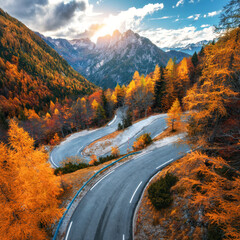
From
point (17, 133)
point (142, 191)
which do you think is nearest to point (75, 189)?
point (142, 191)


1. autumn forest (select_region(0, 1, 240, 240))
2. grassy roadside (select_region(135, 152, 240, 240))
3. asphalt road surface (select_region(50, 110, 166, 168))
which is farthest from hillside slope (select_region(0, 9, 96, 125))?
grassy roadside (select_region(135, 152, 240, 240))

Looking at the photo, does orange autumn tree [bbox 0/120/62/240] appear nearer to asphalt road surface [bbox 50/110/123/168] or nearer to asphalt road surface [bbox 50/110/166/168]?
asphalt road surface [bbox 50/110/166/168]

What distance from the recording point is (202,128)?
30.6 feet

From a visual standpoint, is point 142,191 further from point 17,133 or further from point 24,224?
point 17,133

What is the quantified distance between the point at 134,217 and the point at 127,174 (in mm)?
4777

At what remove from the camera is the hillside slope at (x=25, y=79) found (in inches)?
3226

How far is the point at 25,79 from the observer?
100m

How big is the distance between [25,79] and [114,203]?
127806 millimetres

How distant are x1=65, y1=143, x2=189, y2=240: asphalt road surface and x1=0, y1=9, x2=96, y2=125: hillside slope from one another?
72.4m

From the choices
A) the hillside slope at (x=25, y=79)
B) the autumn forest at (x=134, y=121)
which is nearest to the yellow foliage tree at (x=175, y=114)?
the autumn forest at (x=134, y=121)

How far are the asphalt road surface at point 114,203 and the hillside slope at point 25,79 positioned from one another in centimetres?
7243

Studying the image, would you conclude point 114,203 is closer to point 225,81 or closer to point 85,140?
point 225,81

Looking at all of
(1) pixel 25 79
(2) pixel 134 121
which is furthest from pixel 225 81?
(1) pixel 25 79

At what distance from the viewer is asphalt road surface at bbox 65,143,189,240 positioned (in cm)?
905
